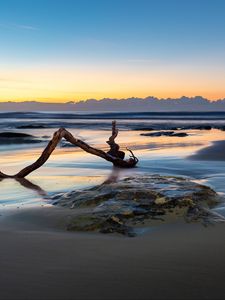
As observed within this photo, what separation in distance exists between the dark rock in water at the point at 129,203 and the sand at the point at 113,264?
0.95ft

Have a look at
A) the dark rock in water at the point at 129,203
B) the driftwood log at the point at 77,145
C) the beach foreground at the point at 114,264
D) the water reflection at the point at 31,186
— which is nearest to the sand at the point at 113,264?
the beach foreground at the point at 114,264

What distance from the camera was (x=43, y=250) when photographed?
4.21m

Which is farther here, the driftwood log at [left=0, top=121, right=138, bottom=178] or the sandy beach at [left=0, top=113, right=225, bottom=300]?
the driftwood log at [left=0, top=121, right=138, bottom=178]

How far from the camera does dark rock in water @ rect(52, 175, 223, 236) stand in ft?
16.8

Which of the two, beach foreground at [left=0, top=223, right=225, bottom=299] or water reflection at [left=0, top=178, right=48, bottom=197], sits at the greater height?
beach foreground at [left=0, top=223, right=225, bottom=299]

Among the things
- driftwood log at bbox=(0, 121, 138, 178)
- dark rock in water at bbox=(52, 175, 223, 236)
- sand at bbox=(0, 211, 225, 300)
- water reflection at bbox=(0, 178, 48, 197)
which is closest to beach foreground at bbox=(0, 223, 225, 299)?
sand at bbox=(0, 211, 225, 300)

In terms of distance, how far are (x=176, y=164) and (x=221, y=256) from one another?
28.5ft

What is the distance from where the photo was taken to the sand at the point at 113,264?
10.6 ft

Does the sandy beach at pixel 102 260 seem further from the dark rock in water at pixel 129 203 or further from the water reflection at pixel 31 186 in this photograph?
the water reflection at pixel 31 186

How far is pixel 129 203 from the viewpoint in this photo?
5762mm

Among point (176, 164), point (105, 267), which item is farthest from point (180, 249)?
point (176, 164)

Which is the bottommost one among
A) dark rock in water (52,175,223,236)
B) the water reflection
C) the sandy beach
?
the water reflection

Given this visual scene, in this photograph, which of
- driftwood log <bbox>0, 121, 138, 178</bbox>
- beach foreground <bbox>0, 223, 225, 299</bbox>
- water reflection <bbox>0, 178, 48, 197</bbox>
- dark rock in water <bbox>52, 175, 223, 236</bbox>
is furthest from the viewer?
driftwood log <bbox>0, 121, 138, 178</bbox>

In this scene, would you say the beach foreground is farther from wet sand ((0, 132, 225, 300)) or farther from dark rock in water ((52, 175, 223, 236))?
dark rock in water ((52, 175, 223, 236))
